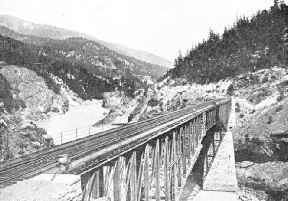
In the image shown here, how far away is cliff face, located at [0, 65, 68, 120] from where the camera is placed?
3967 inches

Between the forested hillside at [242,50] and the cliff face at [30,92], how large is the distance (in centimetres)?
4326

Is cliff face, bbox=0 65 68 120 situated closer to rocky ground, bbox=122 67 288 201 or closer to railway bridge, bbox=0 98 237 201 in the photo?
rocky ground, bbox=122 67 288 201

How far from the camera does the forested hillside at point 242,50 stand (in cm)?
7738

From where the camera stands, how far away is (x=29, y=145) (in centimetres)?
2495

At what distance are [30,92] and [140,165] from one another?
9818 cm

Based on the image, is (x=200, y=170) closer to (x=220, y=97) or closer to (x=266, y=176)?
(x=266, y=176)

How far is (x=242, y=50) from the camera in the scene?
299 feet

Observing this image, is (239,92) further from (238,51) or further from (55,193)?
(55,193)

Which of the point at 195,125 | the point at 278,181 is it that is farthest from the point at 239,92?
the point at 195,125

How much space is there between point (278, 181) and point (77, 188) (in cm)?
3596

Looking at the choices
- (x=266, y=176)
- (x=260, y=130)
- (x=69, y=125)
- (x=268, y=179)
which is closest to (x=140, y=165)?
(x=268, y=179)

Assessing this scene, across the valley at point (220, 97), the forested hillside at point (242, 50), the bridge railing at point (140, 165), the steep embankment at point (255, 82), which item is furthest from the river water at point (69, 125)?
the forested hillside at point (242, 50)

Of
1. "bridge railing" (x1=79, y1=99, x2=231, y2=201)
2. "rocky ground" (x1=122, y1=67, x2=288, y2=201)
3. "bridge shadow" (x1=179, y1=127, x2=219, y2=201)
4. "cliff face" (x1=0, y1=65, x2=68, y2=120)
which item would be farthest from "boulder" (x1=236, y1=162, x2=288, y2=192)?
"cliff face" (x1=0, y1=65, x2=68, y2=120)

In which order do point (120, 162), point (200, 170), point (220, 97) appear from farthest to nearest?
Answer: 1. point (220, 97)
2. point (200, 170)
3. point (120, 162)
